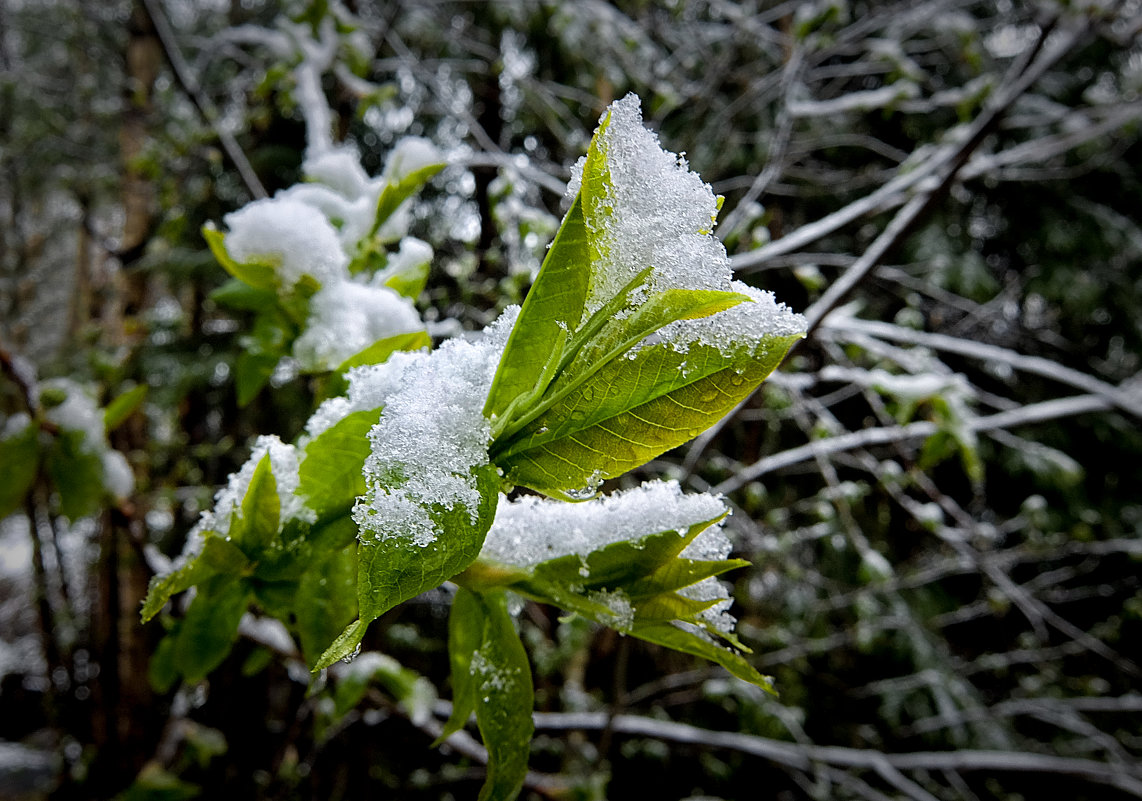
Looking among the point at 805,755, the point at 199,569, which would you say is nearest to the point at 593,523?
the point at 199,569

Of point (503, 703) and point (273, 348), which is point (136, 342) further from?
point (503, 703)

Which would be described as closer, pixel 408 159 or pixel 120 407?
pixel 408 159

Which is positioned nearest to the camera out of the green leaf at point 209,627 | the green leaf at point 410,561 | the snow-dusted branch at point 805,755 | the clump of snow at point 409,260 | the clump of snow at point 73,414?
the green leaf at point 410,561

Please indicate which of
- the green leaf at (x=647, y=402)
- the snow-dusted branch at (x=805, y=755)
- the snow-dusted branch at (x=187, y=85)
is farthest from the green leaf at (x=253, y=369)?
the snow-dusted branch at (x=805, y=755)

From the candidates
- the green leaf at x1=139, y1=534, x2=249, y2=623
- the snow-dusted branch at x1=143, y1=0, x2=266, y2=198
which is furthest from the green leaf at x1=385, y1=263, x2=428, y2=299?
the snow-dusted branch at x1=143, y1=0, x2=266, y2=198

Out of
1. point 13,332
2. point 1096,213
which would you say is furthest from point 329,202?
point 13,332

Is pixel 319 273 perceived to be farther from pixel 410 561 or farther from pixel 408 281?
pixel 410 561

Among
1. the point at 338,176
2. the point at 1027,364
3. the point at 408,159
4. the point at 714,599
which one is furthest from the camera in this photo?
the point at 1027,364

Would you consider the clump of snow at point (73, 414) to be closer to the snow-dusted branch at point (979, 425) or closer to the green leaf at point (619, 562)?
the green leaf at point (619, 562)
